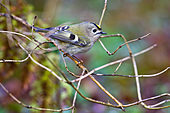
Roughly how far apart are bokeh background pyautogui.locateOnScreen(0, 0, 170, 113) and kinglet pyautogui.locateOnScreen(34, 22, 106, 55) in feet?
0.64

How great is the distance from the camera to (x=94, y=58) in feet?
12.8

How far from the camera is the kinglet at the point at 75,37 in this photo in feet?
8.73

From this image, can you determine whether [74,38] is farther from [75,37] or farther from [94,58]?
[94,58]

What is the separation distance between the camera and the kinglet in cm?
266

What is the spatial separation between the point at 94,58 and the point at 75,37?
3.92 ft

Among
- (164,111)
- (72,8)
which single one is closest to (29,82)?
(164,111)

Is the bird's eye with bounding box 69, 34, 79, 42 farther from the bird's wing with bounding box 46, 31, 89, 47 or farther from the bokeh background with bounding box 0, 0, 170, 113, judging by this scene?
the bokeh background with bounding box 0, 0, 170, 113

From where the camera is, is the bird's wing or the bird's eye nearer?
the bird's wing

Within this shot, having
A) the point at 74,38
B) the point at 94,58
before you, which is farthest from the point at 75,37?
the point at 94,58

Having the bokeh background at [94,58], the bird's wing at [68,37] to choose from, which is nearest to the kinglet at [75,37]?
the bird's wing at [68,37]

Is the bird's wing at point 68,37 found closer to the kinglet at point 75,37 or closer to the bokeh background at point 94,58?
the kinglet at point 75,37

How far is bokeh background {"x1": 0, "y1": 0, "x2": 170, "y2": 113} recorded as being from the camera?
2.75 metres

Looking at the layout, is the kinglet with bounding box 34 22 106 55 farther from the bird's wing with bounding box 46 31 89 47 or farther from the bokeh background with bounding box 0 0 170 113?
the bokeh background with bounding box 0 0 170 113

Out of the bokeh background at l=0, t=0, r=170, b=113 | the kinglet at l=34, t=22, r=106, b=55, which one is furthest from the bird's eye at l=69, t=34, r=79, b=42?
the bokeh background at l=0, t=0, r=170, b=113
